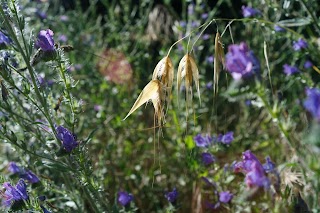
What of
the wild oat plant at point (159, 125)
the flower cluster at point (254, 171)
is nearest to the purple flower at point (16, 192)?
the wild oat plant at point (159, 125)

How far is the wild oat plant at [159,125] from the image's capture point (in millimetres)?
1550

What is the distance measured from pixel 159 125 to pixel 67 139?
1.35ft

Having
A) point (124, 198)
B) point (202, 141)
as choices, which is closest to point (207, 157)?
point (202, 141)

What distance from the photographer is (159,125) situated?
1352 mm

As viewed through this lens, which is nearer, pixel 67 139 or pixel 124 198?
pixel 67 139

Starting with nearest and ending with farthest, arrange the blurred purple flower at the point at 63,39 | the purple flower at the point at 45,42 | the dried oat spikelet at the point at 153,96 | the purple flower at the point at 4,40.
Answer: the dried oat spikelet at the point at 153,96, the purple flower at the point at 45,42, the purple flower at the point at 4,40, the blurred purple flower at the point at 63,39

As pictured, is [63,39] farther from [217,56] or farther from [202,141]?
[217,56]

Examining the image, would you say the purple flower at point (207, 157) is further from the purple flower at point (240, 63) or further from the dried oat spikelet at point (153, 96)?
the dried oat spikelet at point (153, 96)

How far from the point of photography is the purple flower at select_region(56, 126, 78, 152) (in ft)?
5.46

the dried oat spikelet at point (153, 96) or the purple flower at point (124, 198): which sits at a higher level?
the dried oat spikelet at point (153, 96)

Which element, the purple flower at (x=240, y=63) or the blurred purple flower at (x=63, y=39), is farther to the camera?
the blurred purple flower at (x=63, y=39)

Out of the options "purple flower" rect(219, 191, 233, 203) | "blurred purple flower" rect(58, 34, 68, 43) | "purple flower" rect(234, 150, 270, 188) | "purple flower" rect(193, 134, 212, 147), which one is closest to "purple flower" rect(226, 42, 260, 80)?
"purple flower" rect(193, 134, 212, 147)

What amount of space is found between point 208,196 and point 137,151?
0.62 m

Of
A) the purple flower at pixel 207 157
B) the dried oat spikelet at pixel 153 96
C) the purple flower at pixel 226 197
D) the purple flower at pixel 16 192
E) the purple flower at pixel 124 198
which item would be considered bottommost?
the purple flower at pixel 226 197
